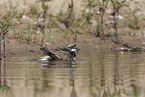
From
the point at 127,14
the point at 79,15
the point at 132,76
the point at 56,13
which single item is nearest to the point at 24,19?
the point at 56,13

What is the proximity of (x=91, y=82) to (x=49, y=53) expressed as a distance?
3.72 metres

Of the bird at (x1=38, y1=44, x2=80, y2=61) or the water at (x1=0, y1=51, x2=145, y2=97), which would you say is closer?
the water at (x1=0, y1=51, x2=145, y2=97)

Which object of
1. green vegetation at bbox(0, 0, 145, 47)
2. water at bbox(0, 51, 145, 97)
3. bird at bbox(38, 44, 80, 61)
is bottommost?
water at bbox(0, 51, 145, 97)

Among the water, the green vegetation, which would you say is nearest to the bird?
the water

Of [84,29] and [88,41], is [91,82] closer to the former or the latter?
[88,41]

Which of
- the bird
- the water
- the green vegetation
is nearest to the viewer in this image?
the water

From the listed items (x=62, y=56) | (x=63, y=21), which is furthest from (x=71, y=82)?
(x=63, y=21)

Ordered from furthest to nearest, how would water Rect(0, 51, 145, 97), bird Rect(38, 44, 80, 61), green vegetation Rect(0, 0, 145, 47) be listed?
green vegetation Rect(0, 0, 145, 47) → bird Rect(38, 44, 80, 61) → water Rect(0, 51, 145, 97)

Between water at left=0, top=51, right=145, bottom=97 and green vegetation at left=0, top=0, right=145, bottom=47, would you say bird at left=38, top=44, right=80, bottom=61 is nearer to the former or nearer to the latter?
water at left=0, top=51, right=145, bottom=97

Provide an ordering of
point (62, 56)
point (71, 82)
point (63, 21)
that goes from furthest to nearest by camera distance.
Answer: point (63, 21) → point (62, 56) → point (71, 82)

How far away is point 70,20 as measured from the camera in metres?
16.1

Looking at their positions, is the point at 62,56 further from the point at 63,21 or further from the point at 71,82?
the point at 63,21

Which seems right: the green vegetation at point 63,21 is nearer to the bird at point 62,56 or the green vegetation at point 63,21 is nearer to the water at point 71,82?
the bird at point 62,56

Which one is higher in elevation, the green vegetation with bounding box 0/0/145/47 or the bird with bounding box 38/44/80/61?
the green vegetation with bounding box 0/0/145/47
